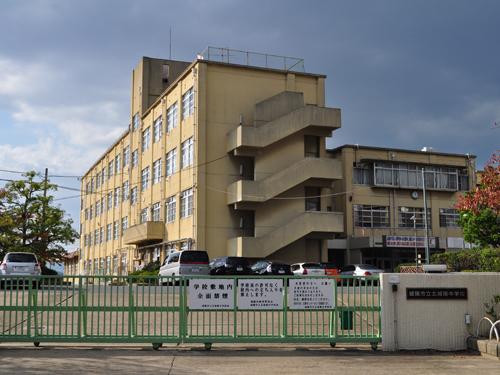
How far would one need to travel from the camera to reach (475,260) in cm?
2430

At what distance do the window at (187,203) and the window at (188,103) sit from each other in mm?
5771

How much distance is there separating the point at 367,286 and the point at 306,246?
31160 mm

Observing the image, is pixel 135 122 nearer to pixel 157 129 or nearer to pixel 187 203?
pixel 157 129

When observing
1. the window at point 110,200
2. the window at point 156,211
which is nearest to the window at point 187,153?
the window at point 156,211

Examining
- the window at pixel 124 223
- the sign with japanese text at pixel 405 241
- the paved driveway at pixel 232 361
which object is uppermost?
the window at pixel 124 223

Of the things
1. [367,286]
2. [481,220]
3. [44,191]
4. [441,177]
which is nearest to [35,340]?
[367,286]

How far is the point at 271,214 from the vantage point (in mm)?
42094

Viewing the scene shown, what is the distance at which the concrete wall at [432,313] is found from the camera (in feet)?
41.7

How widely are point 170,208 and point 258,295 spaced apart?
35997 mm

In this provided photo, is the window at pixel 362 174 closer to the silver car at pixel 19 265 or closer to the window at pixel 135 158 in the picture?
the window at pixel 135 158

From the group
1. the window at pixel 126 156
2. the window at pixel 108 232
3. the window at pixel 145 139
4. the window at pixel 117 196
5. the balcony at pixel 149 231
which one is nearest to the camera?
the balcony at pixel 149 231

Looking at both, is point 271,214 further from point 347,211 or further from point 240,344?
point 240,344

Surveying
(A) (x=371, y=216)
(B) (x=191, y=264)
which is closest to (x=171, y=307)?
(B) (x=191, y=264)

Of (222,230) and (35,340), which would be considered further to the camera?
(222,230)
